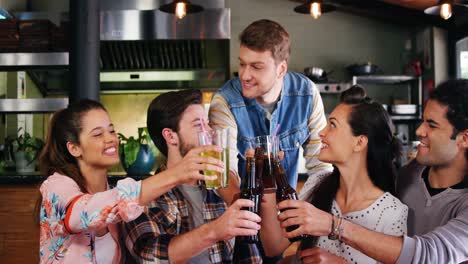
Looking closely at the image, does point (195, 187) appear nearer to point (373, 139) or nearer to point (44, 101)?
point (373, 139)

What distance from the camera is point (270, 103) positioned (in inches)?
103

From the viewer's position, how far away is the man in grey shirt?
1727 millimetres

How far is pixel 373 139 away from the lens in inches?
81.0

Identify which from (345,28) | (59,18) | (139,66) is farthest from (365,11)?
(59,18)

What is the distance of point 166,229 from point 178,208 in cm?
9

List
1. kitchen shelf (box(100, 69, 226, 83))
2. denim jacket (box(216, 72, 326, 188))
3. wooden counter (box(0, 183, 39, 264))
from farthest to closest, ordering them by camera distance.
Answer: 1. kitchen shelf (box(100, 69, 226, 83))
2. wooden counter (box(0, 183, 39, 264))
3. denim jacket (box(216, 72, 326, 188))

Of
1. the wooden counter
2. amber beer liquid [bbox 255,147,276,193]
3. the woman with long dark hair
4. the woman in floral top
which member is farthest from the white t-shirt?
the wooden counter

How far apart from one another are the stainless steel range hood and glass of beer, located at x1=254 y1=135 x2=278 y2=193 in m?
3.95

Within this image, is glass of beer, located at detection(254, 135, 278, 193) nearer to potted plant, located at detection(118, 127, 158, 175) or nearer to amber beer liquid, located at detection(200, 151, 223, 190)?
amber beer liquid, located at detection(200, 151, 223, 190)

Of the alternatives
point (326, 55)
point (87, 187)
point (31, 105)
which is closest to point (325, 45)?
point (326, 55)

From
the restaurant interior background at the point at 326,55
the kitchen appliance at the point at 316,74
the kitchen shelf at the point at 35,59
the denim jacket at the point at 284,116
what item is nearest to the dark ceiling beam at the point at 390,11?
the restaurant interior background at the point at 326,55

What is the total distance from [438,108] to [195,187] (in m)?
0.89

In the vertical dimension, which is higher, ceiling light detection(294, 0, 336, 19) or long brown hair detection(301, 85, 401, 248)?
ceiling light detection(294, 0, 336, 19)

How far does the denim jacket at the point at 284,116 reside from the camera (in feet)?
8.33
